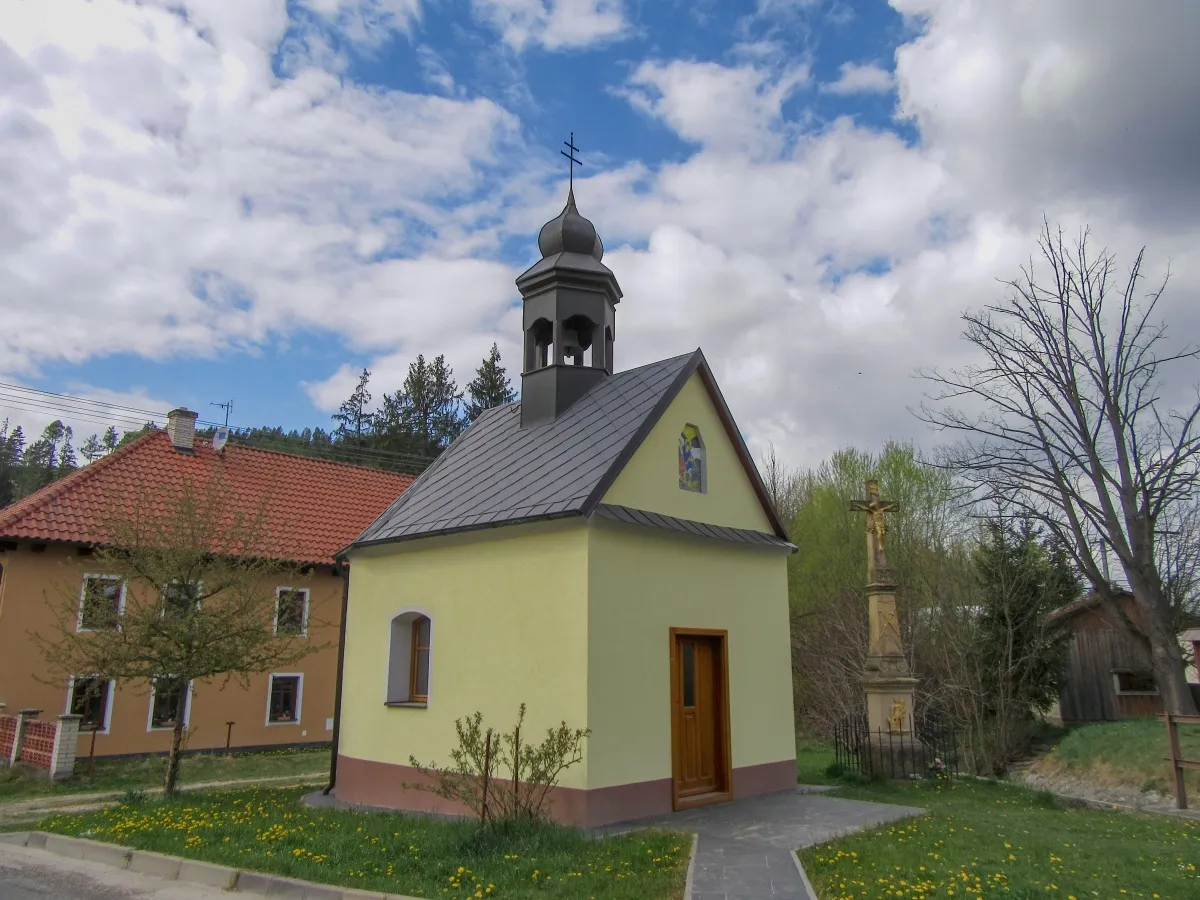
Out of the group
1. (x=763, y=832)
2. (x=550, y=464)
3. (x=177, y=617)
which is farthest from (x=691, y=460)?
(x=177, y=617)

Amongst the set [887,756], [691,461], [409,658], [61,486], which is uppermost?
[61,486]

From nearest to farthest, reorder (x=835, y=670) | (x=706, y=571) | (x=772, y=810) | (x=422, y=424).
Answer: (x=772, y=810), (x=706, y=571), (x=835, y=670), (x=422, y=424)

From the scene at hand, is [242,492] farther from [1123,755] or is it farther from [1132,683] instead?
[1132,683]

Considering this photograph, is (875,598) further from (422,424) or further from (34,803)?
(422,424)

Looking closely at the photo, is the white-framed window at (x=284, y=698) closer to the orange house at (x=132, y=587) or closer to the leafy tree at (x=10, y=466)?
the orange house at (x=132, y=587)

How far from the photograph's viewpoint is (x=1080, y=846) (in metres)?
8.27

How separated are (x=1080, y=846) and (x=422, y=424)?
1640 inches

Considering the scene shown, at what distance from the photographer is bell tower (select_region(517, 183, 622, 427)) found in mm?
13305

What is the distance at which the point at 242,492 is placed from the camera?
842 inches

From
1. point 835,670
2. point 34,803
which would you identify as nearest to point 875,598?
point 835,670

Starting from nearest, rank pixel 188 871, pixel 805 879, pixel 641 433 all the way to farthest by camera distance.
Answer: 1. pixel 805 879
2. pixel 188 871
3. pixel 641 433

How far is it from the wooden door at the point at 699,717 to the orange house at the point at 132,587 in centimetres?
695

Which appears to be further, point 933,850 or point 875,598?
point 875,598

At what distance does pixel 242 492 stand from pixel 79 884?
1479 centimetres
